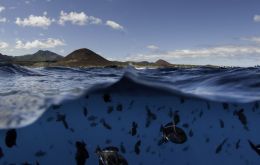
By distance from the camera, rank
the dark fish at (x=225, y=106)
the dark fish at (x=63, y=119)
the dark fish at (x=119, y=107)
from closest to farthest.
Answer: the dark fish at (x=63, y=119) < the dark fish at (x=119, y=107) < the dark fish at (x=225, y=106)

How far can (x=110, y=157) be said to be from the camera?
684 centimetres

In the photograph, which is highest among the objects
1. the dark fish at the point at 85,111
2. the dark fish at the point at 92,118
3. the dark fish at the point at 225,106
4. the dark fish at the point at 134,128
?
the dark fish at the point at 225,106

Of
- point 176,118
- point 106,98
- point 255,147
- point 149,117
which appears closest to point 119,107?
point 106,98

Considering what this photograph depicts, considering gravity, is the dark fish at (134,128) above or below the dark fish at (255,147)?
above

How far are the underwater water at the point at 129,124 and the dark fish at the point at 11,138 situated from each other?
Answer: 2 cm

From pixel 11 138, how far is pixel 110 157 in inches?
78.4

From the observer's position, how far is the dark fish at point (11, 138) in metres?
6.94

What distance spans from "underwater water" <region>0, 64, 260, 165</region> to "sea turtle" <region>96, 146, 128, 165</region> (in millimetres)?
22

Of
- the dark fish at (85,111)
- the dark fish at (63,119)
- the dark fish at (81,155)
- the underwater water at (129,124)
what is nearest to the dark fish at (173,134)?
the underwater water at (129,124)

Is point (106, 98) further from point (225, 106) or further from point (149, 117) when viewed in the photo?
point (225, 106)

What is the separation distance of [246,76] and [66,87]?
525 centimetres

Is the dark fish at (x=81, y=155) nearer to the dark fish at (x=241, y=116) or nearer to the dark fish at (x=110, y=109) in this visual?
the dark fish at (x=110, y=109)

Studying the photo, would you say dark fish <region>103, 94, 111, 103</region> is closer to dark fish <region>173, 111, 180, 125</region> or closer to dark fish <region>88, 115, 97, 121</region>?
dark fish <region>88, 115, 97, 121</region>

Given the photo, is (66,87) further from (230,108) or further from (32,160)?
(230,108)
